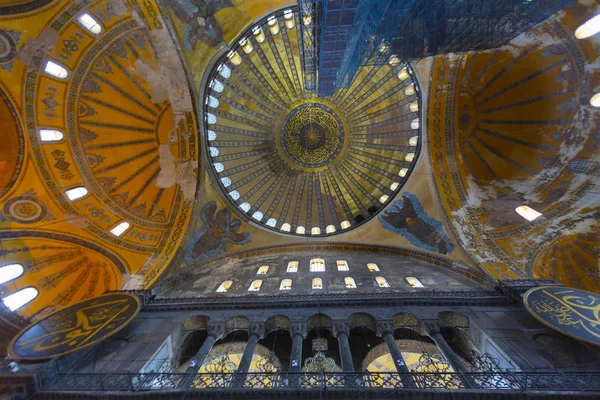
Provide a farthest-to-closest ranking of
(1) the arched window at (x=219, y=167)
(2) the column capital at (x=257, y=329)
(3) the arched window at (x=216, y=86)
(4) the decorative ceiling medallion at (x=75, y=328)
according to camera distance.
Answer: (1) the arched window at (x=219, y=167), (3) the arched window at (x=216, y=86), (2) the column capital at (x=257, y=329), (4) the decorative ceiling medallion at (x=75, y=328)

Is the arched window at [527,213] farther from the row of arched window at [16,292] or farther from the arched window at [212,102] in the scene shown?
the row of arched window at [16,292]

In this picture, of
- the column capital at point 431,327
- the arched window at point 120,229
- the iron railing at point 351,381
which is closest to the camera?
the iron railing at point 351,381

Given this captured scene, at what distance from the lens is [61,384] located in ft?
21.0

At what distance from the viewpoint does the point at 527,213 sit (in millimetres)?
11258

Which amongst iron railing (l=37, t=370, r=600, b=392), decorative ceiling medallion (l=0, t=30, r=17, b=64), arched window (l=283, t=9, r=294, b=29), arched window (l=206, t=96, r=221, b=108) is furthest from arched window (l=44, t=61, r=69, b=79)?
iron railing (l=37, t=370, r=600, b=392)

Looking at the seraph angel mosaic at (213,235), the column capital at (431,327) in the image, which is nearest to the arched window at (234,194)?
the seraph angel mosaic at (213,235)

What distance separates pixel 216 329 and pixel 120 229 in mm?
6886

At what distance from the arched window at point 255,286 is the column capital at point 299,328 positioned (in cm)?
278

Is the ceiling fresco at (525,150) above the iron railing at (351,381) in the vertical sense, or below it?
above

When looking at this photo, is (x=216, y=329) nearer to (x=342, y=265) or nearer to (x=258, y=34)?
(x=342, y=265)

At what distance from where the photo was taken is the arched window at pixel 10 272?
9.81m

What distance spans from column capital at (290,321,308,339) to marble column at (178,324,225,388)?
8.07 ft

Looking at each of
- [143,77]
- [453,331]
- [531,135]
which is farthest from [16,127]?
[531,135]

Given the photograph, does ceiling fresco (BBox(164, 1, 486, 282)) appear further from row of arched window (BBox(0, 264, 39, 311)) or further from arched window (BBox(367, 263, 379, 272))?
row of arched window (BBox(0, 264, 39, 311))
